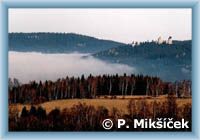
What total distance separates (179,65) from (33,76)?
51cm

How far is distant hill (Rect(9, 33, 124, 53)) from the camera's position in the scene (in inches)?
140

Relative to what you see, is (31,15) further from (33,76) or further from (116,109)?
(116,109)

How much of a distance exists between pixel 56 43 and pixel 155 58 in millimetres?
353

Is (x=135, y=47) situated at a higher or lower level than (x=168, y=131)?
higher

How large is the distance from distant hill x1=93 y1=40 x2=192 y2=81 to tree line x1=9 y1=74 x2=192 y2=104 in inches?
1.1

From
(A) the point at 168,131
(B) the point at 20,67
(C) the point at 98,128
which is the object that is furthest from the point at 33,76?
(A) the point at 168,131

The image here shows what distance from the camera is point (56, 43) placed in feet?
11.7

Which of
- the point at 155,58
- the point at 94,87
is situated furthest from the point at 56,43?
the point at 155,58

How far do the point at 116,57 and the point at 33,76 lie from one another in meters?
0.30

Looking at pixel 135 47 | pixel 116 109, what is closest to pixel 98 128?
pixel 116 109

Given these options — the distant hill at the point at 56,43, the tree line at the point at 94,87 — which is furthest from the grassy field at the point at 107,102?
the distant hill at the point at 56,43

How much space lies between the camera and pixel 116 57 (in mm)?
3578

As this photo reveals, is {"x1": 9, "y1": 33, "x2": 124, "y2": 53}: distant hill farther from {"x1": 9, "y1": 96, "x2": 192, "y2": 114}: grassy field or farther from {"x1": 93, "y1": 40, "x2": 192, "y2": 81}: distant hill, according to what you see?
{"x1": 9, "y1": 96, "x2": 192, "y2": 114}: grassy field

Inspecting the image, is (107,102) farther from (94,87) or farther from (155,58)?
(155,58)
